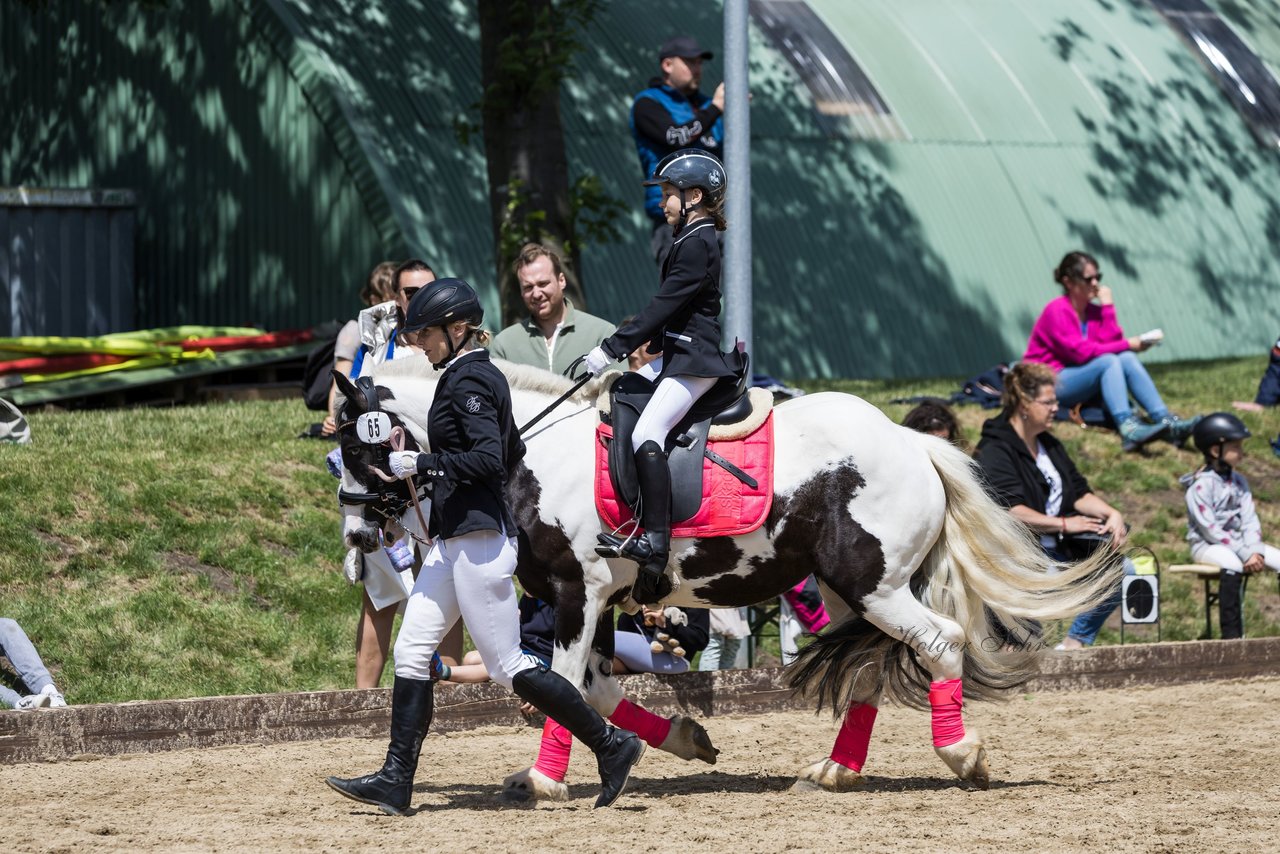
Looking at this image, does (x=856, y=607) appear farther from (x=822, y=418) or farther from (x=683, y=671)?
(x=683, y=671)

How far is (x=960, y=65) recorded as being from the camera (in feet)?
67.2

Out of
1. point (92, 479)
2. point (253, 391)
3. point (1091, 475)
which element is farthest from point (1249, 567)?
point (253, 391)

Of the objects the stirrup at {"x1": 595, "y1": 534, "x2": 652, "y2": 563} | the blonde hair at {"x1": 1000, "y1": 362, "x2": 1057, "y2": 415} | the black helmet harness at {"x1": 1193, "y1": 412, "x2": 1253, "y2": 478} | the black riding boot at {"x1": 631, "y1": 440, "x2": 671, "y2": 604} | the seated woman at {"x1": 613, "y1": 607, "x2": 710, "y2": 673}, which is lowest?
the seated woman at {"x1": 613, "y1": 607, "x2": 710, "y2": 673}

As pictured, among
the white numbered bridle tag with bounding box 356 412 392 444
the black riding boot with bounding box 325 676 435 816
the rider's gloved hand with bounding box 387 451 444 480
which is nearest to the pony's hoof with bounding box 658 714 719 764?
the black riding boot with bounding box 325 676 435 816

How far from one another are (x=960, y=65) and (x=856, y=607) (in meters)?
14.4

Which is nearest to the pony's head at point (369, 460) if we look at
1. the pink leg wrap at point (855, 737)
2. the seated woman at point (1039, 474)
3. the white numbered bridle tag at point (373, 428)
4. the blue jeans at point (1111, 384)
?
the white numbered bridle tag at point (373, 428)

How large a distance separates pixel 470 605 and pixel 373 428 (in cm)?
72

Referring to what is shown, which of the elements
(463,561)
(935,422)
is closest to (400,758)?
(463,561)

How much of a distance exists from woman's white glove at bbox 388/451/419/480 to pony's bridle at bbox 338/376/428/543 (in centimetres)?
12

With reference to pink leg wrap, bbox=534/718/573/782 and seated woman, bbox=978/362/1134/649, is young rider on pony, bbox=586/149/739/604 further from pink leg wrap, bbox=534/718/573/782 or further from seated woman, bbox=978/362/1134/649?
seated woman, bbox=978/362/1134/649

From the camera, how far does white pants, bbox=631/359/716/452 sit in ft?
22.5

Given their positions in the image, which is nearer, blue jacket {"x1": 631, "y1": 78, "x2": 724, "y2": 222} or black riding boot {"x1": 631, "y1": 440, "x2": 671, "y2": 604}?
black riding boot {"x1": 631, "y1": 440, "x2": 671, "y2": 604}

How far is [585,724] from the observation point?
6.54 m

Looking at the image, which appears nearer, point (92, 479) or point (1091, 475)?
point (92, 479)
